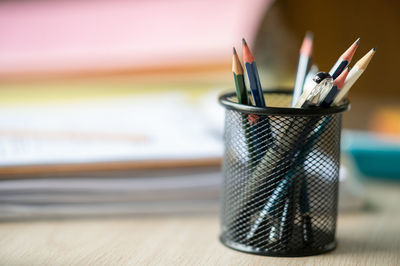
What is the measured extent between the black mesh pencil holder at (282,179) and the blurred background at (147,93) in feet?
0.33

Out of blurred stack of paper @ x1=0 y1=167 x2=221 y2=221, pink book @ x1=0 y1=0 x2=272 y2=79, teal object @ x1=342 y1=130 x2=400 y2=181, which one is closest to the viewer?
blurred stack of paper @ x1=0 y1=167 x2=221 y2=221

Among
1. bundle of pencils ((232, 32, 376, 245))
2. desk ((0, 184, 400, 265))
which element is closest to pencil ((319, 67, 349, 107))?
bundle of pencils ((232, 32, 376, 245))

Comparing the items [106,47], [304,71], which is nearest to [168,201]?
[304,71]

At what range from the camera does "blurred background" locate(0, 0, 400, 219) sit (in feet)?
1.78

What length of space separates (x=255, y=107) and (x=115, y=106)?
1.27 ft

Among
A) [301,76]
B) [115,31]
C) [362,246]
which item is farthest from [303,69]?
[115,31]

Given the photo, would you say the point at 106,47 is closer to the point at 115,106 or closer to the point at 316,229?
the point at 115,106

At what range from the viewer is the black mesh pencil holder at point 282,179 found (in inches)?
17.1

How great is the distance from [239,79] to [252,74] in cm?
1

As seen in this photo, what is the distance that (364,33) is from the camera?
2.49ft

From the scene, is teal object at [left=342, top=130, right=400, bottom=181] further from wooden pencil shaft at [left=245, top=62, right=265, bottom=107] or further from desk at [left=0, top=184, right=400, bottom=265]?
wooden pencil shaft at [left=245, top=62, right=265, bottom=107]

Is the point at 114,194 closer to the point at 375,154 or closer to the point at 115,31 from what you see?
the point at 375,154

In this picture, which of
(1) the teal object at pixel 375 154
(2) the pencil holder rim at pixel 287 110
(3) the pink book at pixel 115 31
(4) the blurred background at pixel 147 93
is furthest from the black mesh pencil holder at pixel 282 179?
(3) the pink book at pixel 115 31

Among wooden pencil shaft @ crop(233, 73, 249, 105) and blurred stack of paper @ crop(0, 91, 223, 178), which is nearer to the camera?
wooden pencil shaft @ crop(233, 73, 249, 105)
